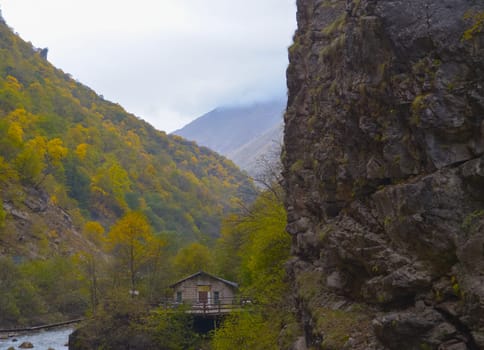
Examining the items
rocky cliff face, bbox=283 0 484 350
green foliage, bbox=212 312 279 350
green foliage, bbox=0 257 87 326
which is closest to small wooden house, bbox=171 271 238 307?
green foliage, bbox=0 257 87 326

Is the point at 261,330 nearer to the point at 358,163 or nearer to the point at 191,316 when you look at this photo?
the point at 358,163

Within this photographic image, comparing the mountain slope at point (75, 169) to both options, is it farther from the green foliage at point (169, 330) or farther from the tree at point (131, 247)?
the green foliage at point (169, 330)

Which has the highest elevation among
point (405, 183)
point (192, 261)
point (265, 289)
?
point (192, 261)

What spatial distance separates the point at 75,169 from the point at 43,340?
266 ft

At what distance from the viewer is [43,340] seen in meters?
48.1

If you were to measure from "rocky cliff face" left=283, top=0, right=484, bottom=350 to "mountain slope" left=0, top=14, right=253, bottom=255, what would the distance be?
216 ft

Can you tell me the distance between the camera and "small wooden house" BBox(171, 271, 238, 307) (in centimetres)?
5338

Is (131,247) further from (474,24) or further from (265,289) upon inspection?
(474,24)

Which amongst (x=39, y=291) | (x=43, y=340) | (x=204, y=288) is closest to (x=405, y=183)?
(x=43, y=340)

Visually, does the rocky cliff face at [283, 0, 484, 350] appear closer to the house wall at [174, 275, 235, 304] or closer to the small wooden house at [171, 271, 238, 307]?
the small wooden house at [171, 271, 238, 307]

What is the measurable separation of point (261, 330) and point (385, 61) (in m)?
16.9

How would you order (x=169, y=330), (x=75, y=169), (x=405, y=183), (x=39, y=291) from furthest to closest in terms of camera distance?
1. (x=75, y=169)
2. (x=39, y=291)
3. (x=169, y=330)
4. (x=405, y=183)

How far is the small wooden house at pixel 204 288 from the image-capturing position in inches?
2101

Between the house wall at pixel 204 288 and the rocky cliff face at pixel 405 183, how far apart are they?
3768 centimetres
